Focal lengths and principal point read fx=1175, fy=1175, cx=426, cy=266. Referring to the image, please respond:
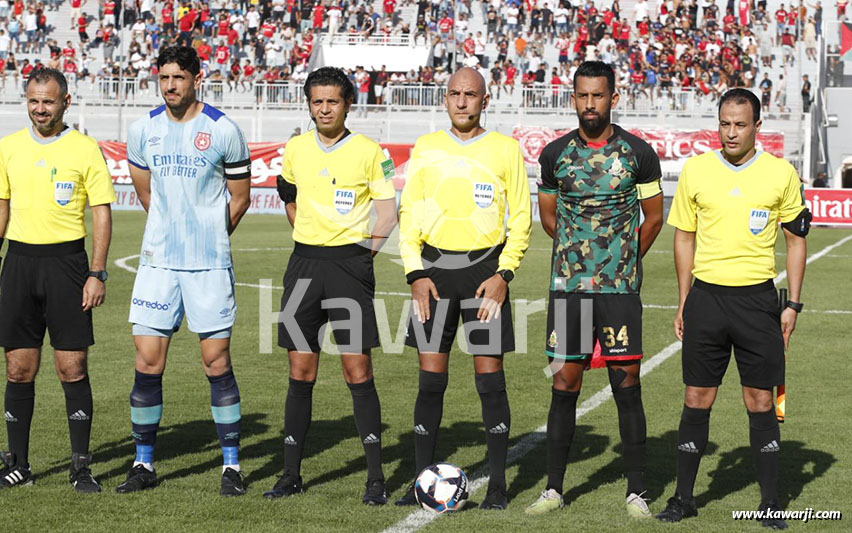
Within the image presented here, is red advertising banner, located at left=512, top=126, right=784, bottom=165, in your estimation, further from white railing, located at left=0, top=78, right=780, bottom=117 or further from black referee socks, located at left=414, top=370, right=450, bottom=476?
black referee socks, located at left=414, top=370, right=450, bottom=476

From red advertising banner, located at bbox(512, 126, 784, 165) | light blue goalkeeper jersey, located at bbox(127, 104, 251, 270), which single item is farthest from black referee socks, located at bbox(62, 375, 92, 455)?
red advertising banner, located at bbox(512, 126, 784, 165)

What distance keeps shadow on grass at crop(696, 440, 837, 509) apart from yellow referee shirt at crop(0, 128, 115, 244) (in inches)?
150

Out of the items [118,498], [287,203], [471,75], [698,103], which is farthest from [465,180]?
[698,103]

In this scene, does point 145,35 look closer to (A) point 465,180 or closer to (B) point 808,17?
(B) point 808,17

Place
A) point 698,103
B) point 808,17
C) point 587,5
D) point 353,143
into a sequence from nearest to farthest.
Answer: point 353,143
point 698,103
point 808,17
point 587,5

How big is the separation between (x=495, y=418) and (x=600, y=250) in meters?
1.08

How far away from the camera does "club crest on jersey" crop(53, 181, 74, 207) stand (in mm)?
6512

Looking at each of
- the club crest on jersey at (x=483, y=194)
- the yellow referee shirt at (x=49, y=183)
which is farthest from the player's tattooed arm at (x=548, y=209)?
the yellow referee shirt at (x=49, y=183)

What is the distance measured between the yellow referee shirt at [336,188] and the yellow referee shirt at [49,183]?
112cm

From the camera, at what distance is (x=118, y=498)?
20.7 feet

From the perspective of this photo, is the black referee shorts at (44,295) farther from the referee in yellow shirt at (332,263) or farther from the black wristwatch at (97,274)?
the referee in yellow shirt at (332,263)

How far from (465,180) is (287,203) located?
1109 mm

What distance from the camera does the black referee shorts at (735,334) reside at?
5.98m

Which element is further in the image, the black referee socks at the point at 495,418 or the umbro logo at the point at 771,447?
the black referee socks at the point at 495,418
